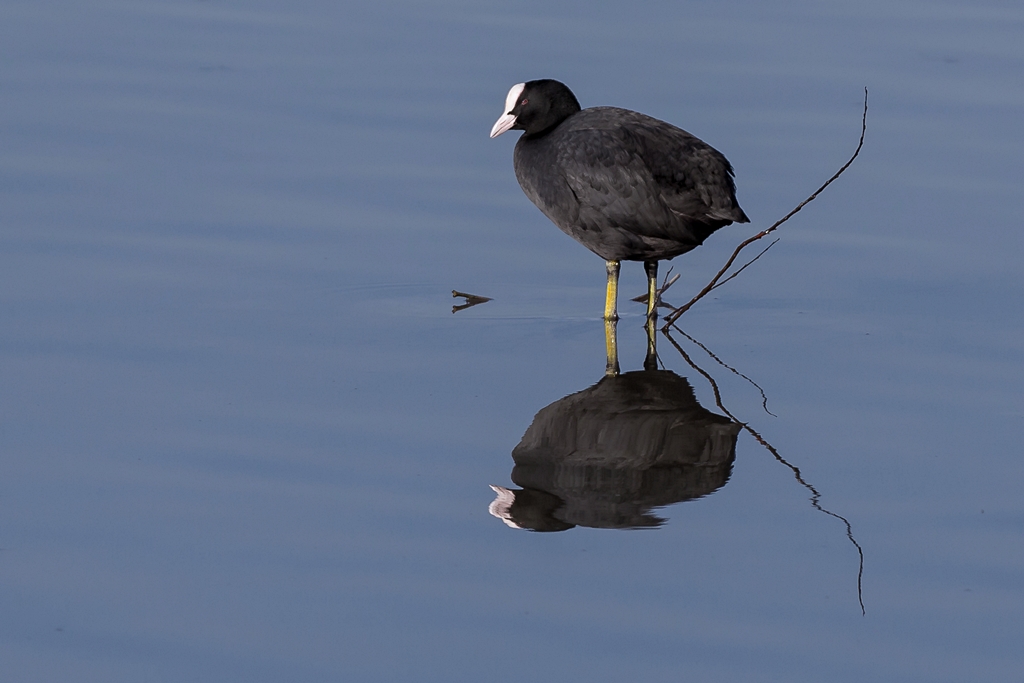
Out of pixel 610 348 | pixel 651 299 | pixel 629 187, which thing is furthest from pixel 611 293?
pixel 629 187

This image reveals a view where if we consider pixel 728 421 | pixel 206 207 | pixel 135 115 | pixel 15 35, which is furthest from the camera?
pixel 15 35

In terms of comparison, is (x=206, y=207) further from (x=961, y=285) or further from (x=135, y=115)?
(x=961, y=285)

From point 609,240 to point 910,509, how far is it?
2023 millimetres

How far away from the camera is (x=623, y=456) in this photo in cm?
501

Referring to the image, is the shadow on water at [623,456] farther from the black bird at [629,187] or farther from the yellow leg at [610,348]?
the black bird at [629,187]

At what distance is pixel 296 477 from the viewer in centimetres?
483

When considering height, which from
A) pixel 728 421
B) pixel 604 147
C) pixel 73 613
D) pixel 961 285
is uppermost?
pixel 604 147

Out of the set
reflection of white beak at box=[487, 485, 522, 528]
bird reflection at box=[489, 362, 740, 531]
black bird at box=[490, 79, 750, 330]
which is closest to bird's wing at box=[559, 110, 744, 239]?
black bird at box=[490, 79, 750, 330]

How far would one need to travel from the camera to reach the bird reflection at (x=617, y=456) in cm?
464

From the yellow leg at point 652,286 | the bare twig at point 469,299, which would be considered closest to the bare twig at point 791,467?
the yellow leg at point 652,286

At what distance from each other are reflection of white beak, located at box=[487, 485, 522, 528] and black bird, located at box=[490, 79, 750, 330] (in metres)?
1.72

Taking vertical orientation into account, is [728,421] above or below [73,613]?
above

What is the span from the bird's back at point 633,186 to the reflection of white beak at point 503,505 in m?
1.72

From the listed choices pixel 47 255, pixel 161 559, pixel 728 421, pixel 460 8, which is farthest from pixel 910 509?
pixel 460 8
